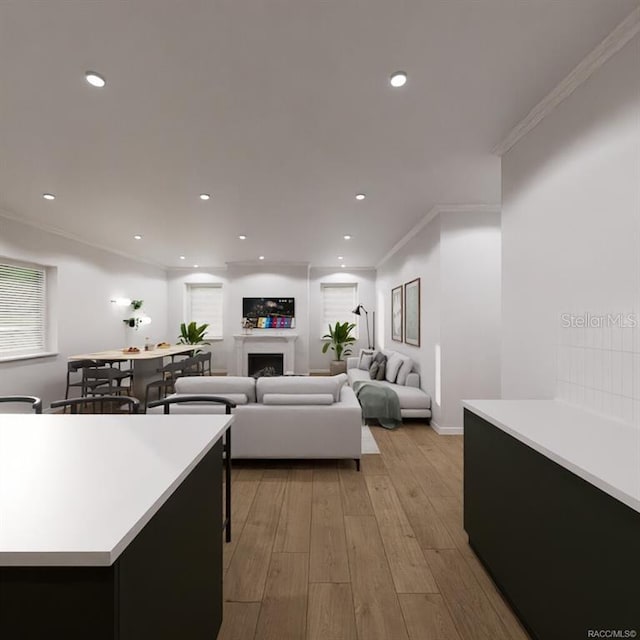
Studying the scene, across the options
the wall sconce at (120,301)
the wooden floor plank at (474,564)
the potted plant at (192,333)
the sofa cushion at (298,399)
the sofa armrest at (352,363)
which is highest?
the wall sconce at (120,301)

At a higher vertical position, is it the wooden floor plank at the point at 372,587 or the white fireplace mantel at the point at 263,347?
the white fireplace mantel at the point at 263,347

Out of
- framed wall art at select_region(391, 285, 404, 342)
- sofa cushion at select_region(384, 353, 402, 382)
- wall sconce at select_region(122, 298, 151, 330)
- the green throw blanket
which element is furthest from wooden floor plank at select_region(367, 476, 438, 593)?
wall sconce at select_region(122, 298, 151, 330)

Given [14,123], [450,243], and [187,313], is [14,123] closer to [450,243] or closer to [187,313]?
[450,243]

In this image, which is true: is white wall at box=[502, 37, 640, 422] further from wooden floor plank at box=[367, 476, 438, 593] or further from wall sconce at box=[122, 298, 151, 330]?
wall sconce at box=[122, 298, 151, 330]

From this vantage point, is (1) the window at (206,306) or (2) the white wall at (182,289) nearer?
(2) the white wall at (182,289)

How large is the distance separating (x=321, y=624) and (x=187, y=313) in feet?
26.2

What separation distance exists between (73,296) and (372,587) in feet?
19.2

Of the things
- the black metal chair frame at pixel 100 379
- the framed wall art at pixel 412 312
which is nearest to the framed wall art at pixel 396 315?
the framed wall art at pixel 412 312

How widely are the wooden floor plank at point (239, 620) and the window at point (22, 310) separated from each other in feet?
15.5

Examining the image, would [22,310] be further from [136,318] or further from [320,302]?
[320,302]

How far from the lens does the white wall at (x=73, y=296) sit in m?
4.58

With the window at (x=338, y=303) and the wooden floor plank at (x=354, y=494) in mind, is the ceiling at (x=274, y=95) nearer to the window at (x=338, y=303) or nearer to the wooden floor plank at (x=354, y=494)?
the wooden floor plank at (x=354, y=494)

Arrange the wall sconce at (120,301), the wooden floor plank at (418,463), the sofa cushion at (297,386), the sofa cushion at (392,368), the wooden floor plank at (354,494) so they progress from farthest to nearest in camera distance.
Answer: the wall sconce at (120,301), the sofa cushion at (392,368), the sofa cushion at (297,386), the wooden floor plank at (418,463), the wooden floor plank at (354,494)

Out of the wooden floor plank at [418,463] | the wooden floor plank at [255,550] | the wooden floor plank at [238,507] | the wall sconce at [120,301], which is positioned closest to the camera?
the wooden floor plank at [255,550]
